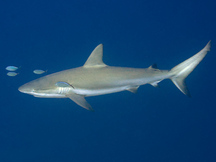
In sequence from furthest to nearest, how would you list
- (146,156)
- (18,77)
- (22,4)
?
(22,4), (18,77), (146,156)

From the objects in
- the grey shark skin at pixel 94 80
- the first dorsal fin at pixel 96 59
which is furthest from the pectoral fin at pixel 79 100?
the first dorsal fin at pixel 96 59

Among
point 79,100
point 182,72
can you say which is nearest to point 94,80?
point 79,100

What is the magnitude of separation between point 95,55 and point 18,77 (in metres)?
11.2

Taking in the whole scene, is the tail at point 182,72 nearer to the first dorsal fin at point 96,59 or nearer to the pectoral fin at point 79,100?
the first dorsal fin at point 96,59

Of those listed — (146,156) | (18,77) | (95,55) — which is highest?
(18,77)

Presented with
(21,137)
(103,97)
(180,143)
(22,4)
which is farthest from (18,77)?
(180,143)

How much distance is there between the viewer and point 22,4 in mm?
17125

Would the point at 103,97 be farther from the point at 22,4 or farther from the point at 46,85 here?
the point at 22,4

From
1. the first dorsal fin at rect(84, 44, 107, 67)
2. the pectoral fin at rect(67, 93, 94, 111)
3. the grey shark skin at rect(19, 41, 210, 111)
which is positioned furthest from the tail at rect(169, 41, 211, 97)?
the pectoral fin at rect(67, 93, 94, 111)

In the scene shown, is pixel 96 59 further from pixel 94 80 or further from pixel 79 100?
pixel 79 100

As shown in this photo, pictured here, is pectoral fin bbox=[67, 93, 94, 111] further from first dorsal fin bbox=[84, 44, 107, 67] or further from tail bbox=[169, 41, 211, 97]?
tail bbox=[169, 41, 211, 97]

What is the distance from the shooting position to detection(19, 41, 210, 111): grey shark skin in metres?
3.85

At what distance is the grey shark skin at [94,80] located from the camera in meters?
3.85

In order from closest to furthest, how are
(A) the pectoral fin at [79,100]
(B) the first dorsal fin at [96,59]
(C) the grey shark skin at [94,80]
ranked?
(A) the pectoral fin at [79,100] < (C) the grey shark skin at [94,80] < (B) the first dorsal fin at [96,59]
